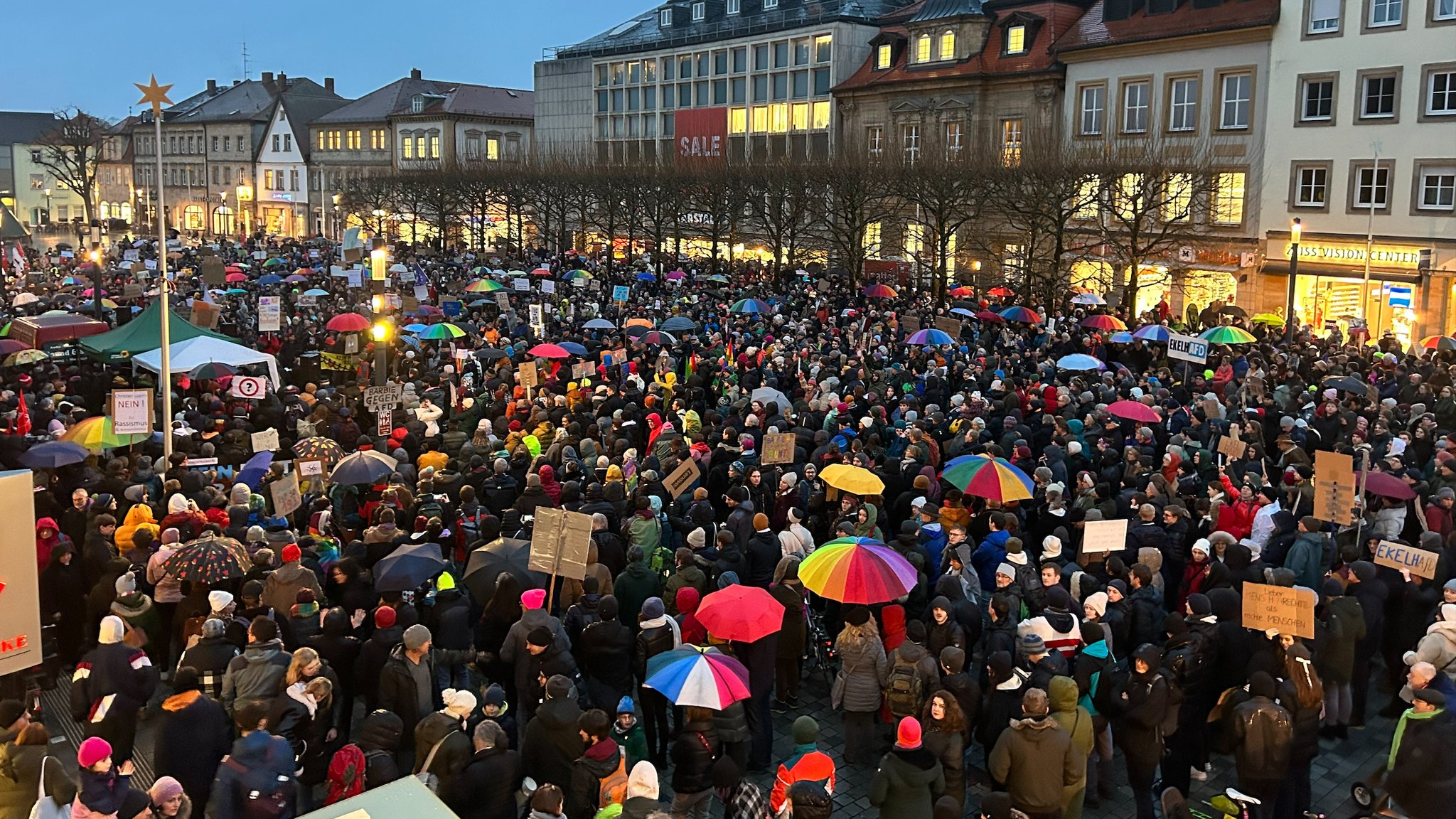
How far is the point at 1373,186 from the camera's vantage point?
111 ft

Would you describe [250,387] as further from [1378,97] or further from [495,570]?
[1378,97]

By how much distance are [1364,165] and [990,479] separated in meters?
29.3

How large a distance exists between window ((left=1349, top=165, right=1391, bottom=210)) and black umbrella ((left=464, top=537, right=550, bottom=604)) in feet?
103

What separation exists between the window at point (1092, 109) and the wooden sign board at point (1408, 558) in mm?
36072

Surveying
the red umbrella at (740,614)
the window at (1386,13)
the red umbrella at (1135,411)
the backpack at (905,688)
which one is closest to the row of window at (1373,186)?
the window at (1386,13)

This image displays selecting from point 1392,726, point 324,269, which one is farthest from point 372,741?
point 324,269

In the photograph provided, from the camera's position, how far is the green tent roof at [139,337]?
21.1 meters

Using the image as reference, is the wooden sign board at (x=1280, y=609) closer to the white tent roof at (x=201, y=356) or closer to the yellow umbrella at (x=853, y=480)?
the yellow umbrella at (x=853, y=480)

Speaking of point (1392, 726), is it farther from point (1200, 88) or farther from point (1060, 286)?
point (1200, 88)

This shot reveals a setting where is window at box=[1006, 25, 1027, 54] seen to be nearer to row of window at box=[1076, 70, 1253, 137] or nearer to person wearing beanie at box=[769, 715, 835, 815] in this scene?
row of window at box=[1076, 70, 1253, 137]

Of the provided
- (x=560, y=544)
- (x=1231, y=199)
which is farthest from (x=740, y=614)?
(x=1231, y=199)

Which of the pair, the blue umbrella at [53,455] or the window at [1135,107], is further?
the window at [1135,107]

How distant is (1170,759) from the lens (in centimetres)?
906

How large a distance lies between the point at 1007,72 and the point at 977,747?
41.8m
